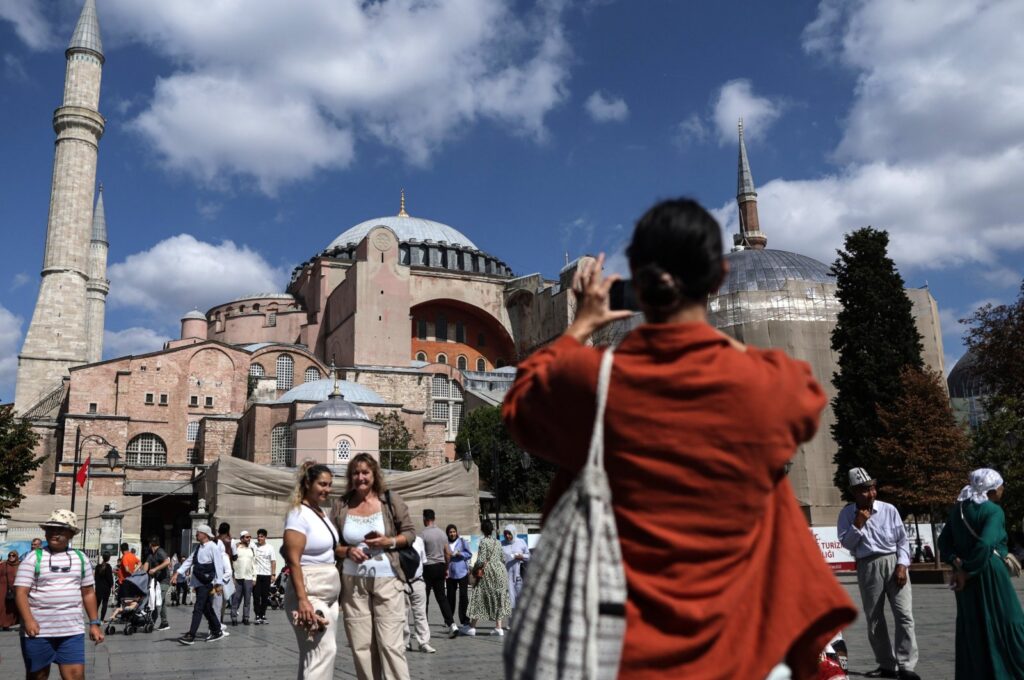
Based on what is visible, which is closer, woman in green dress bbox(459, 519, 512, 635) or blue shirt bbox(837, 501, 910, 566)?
blue shirt bbox(837, 501, 910, 566)

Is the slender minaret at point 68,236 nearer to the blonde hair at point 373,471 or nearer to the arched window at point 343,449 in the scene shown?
the arched window at point 343,449

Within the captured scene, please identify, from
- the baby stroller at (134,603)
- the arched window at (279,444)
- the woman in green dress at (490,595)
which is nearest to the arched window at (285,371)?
the arched window at (279,444)

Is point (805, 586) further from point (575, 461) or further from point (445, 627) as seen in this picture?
point (445, 627)

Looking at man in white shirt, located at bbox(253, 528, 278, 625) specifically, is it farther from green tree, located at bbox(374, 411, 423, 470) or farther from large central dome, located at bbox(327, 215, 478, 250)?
large central dome, located at bbox(327, 215, 478, 250)

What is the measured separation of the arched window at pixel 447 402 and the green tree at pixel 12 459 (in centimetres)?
2700

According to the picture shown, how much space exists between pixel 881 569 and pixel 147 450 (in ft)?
146

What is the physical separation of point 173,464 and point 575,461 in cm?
4580

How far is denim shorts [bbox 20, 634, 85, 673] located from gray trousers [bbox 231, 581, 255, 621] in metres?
8.88

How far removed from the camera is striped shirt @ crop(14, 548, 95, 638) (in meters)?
5.30

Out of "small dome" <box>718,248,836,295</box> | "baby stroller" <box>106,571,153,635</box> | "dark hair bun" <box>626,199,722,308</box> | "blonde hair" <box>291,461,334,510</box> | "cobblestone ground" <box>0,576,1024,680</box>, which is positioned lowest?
"cobblestone ground" <box>0,576,1024,680</box>

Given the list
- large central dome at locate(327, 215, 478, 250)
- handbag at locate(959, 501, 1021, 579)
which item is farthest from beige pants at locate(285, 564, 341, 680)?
large central dome at locate(327, 215, 478, 250)

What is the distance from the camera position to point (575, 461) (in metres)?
1.93

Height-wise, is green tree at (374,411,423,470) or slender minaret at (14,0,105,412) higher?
slender minaret at (14,0,105,412)

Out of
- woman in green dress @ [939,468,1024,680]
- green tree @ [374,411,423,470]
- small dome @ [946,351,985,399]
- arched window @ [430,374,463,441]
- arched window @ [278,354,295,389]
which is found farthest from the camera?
small dome @ [946,351,985,399]
